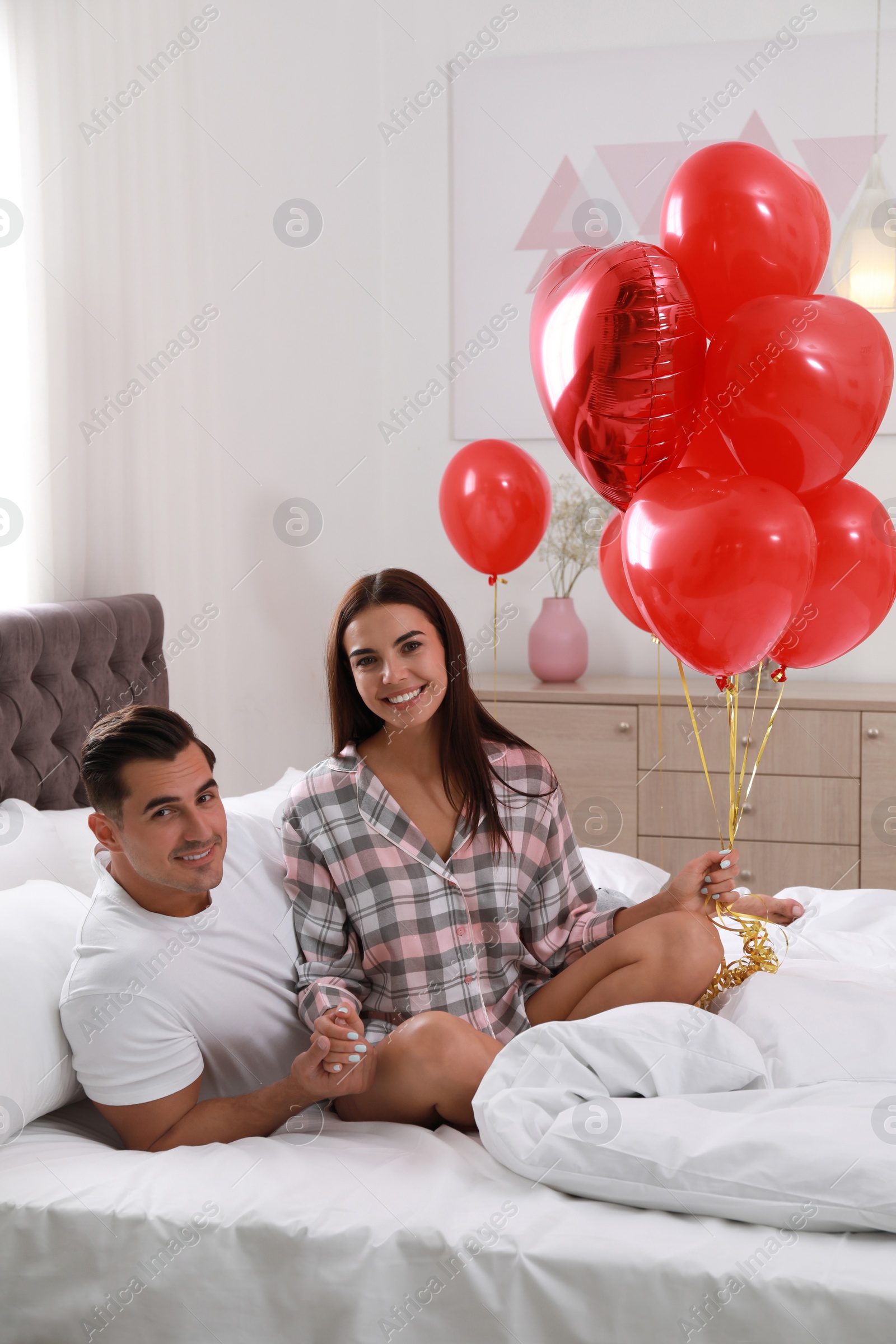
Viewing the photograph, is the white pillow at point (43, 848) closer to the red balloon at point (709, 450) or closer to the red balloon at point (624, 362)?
the red balloon at point (624, 362)

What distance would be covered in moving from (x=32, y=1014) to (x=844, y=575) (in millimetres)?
1250

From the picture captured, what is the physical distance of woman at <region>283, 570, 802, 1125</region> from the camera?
1.53 meters

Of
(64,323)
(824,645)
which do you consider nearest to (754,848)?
(824,645)

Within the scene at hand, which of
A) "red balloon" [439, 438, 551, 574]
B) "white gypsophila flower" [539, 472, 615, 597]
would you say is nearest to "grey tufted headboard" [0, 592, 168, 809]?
"red balloon" [439, 438, 551, 574]

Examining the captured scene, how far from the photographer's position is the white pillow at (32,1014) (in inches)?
49.3

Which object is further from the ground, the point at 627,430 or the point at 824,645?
the point at 627,430

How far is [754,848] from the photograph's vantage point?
3.05 metres

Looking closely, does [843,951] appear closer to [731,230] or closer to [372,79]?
[731,230]

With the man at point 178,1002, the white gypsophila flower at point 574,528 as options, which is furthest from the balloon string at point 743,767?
the white gypsophila flower at point 574,528

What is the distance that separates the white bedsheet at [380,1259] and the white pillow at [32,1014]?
2.6 inches

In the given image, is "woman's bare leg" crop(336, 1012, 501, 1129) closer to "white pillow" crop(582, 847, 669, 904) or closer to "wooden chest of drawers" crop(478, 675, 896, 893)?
"white pillow" crop(582, 847, 669, 904)

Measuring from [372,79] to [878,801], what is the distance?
2724 millimetres

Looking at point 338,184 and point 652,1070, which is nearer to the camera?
point 652,1070

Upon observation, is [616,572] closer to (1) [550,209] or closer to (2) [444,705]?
(2) [444,705]
